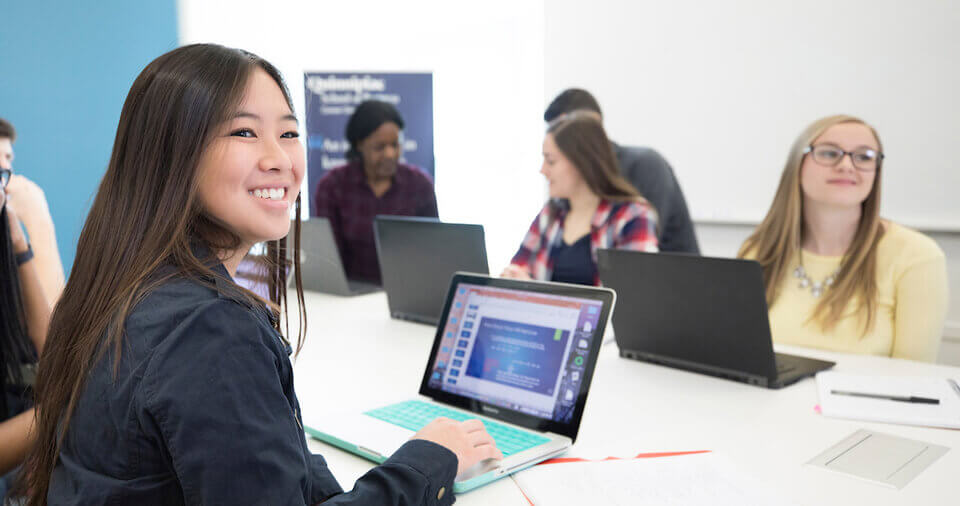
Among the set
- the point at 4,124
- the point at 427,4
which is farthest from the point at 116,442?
the point at 427,4

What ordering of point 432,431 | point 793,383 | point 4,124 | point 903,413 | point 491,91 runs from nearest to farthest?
point 432,431
point 903,413
point 793,383
point 4,124
point 491,91

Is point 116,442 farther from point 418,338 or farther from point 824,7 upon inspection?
point 824,7

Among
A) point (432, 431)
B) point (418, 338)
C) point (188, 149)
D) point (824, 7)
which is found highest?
point (824, 7)

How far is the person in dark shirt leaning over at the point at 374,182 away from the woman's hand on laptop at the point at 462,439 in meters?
2.49

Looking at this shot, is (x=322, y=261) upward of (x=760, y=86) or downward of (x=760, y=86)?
downward

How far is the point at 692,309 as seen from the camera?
1.71m

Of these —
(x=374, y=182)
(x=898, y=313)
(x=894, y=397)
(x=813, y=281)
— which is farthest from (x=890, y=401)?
(x=374, y=182)

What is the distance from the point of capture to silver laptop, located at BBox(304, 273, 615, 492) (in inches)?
48.9

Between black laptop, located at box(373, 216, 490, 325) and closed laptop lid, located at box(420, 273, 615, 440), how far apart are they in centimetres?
77

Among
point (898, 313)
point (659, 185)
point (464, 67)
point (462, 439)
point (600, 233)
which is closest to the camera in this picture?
point (462, 439)

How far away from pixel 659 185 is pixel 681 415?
197cm

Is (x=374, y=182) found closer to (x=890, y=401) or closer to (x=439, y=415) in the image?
(x=439, y=415)

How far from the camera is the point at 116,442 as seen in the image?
801 mm

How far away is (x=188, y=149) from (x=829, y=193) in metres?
1.85
